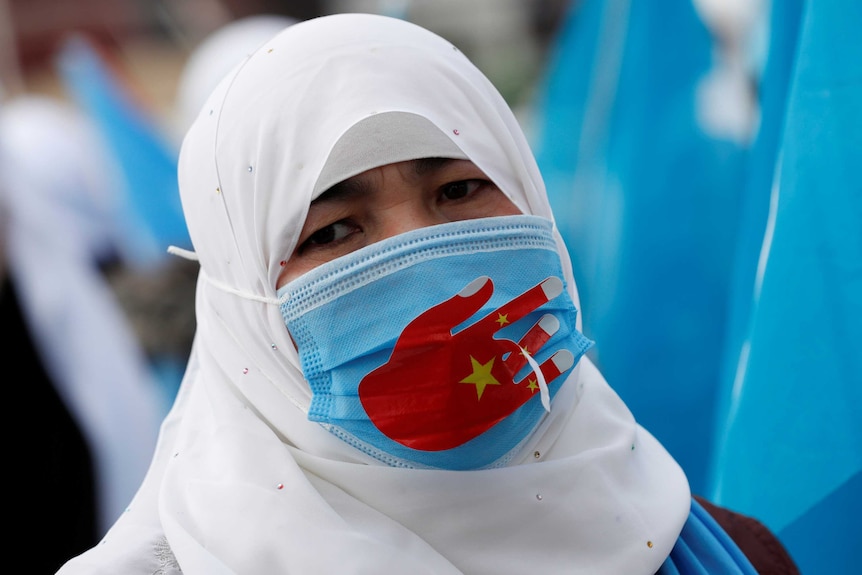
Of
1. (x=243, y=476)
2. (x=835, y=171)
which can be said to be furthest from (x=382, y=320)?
(x=835, y=171)

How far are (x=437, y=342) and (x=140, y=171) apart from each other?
164 inches

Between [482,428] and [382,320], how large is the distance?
22 cm

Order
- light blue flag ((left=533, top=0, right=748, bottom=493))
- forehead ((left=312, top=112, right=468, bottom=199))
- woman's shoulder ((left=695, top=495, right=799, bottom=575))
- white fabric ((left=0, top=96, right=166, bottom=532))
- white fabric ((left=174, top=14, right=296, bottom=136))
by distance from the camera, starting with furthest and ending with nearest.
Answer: white fabric ((left=174, top=14, right=296, bottom=136)) < white fabric ((left=0, top=96, right=166, bottom=532)) < light blue flag ((left=533, top=0, right=748, bottom=493)) < woman's shoulder ((left=695, top=495, right=799, bottom=575)) < forehead ((left=312, top=112, right=468, bottom=199))

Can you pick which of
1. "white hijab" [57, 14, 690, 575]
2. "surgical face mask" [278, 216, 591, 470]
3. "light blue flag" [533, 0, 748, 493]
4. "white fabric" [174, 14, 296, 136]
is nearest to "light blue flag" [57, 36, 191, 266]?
"white fabric" [174, 14, 296, 136]

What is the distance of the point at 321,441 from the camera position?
5.17ft

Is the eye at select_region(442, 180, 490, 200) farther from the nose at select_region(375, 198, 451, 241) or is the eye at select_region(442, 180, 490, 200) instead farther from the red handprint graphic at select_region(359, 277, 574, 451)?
the red handprint graphic at select_region(359, 277, 574, 451)

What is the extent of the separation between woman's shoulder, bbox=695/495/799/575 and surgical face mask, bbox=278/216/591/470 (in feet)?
1.49

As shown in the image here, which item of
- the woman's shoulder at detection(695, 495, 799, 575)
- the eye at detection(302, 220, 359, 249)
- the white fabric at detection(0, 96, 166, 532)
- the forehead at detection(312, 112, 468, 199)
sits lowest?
the white fabric at detection(0, 96, 166, 532)

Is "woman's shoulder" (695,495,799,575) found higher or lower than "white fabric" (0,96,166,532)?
higher

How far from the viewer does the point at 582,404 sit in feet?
5.63

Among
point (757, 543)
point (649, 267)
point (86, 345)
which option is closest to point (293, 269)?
point (757, 543)

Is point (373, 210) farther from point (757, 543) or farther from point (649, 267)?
point (649, 267)

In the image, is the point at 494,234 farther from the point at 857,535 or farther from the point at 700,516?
the point at 857,535

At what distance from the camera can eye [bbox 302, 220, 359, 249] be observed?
1598 mm
